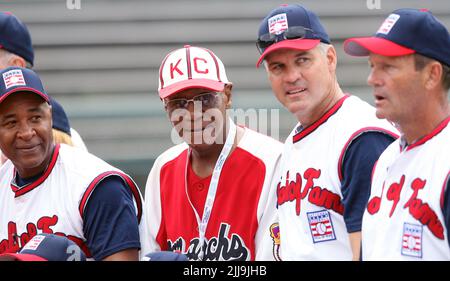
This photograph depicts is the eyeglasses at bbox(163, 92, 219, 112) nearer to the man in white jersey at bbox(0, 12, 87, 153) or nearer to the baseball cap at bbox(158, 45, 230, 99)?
the baseball cap at bbox(158, 45, 230, 99)

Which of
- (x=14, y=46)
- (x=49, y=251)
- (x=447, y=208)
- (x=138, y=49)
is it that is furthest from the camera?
(x=138, y=49)

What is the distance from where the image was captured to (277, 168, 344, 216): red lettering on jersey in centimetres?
331

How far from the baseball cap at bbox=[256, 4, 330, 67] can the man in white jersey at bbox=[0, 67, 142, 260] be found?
0.71 m

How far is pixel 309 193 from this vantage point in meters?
3.37

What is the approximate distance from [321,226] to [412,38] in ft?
2.36

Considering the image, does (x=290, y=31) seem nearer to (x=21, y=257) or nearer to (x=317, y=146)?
(x=317, y=146)

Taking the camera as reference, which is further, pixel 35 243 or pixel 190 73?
pixel 190 73

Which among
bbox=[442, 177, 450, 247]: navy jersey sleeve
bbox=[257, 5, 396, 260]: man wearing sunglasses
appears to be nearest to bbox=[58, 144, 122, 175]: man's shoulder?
bbox=[257, 5, 396, 260]: man wearing sunglasses

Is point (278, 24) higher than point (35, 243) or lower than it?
higher

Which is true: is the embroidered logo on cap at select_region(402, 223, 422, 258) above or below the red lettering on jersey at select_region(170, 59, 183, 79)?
below

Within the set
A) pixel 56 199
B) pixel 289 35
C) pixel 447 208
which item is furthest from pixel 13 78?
pixel 447 208

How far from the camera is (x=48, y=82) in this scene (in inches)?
245

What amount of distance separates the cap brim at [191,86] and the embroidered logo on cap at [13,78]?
525 mm
